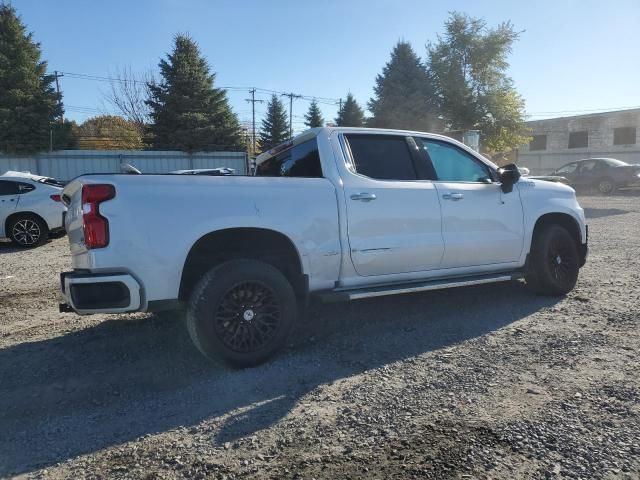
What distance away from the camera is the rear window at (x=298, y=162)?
4.39m

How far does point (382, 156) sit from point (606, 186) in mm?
20037

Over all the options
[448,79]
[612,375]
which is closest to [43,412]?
A: [612,375]

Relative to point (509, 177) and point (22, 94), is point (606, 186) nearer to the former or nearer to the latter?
point (509, 177)

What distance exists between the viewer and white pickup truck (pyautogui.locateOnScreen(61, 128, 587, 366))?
10.9ft

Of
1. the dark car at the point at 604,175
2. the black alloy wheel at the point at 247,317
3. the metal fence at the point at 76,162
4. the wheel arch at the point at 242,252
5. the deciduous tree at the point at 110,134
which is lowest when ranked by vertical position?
the black alloy wheel at the point at 247,317

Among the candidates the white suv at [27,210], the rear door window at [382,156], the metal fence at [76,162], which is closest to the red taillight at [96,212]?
the rear door window at [382,156]

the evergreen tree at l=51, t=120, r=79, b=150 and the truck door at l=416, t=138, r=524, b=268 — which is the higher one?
the evergreen tree at l=51, t=120, r=79, b=150

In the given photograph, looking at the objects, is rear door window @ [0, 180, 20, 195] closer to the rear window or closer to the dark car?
the rear window

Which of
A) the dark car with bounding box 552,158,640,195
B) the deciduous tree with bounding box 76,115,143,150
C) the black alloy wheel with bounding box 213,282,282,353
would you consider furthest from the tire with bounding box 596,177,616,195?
the deciduous tree with bounding box 76,115,143,150

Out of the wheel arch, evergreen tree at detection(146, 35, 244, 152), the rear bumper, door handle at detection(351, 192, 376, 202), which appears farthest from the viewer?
evergreen tree at detection(146, 35, 244, 152)

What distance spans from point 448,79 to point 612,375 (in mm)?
32929

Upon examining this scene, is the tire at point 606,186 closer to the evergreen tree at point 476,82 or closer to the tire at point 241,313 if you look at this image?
the evergreen tree at point 476,82

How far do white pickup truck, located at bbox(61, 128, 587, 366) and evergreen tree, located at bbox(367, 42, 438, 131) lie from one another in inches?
1122

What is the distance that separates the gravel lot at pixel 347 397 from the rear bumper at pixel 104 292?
638mm
